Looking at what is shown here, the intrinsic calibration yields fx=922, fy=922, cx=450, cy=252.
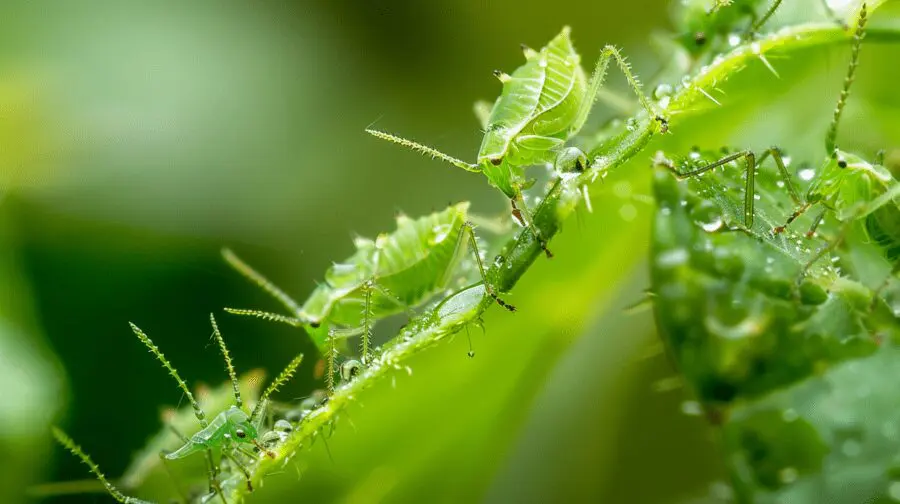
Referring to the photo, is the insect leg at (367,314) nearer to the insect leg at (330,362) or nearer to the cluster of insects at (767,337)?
the insect leg at (330,362)

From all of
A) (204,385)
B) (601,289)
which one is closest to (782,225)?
(601,289)

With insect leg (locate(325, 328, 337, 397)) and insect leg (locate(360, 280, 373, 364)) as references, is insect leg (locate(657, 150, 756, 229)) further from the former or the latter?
insect leg (locate(360, 280, 373, 364))

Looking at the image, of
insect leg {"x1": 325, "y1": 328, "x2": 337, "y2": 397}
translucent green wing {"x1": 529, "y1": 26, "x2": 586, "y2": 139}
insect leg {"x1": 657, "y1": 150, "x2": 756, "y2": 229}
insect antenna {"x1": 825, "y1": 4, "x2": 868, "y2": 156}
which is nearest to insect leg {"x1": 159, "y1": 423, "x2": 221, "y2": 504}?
insect leg {"x1": 325, "y1": 328, "x2": 337, "y2": 397}

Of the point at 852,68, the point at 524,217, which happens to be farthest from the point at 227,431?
the point at 852,68

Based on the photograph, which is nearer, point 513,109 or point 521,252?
point 521,252

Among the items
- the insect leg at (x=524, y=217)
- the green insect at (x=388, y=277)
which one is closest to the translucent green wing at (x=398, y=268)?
the green insect at (x=388, y=277)

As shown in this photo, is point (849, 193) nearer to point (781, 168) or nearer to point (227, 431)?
point (781, 168)

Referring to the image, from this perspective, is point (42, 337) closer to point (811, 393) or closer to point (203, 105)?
point (203, 105)
